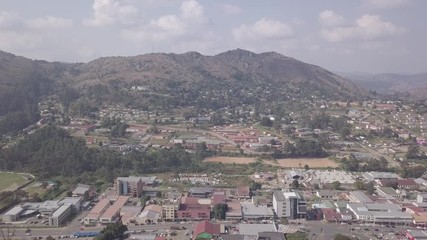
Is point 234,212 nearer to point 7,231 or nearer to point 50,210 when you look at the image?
point 50,210

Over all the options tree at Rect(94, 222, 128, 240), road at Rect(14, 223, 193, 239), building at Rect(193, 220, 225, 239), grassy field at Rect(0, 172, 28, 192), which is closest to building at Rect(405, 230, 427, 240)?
building at Rect(193, 220, 225, 239)

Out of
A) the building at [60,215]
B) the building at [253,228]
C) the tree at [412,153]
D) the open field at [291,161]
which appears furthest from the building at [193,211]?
the tree at [412,153]

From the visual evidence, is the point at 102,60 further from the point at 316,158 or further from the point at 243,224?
the point at 243,224

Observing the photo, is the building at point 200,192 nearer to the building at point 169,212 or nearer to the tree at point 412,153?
the building at point 169,212

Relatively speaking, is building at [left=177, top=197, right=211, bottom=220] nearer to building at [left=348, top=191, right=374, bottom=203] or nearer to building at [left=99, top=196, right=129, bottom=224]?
building at [left=99, top=196, right=129, bottom=224]

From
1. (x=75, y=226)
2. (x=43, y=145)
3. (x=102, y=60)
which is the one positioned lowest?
(x=75, y=226)

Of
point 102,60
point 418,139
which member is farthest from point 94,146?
point 102,60
